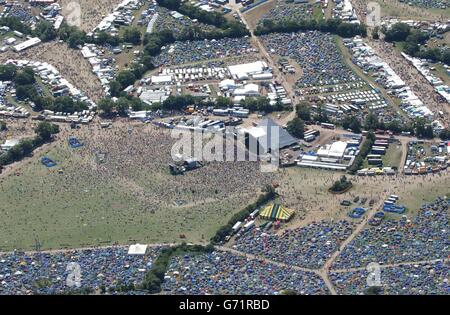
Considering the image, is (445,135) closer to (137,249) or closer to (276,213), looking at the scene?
(276,213)

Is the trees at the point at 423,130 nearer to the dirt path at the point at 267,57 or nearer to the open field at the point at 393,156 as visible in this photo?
the open field at the point at 393,156

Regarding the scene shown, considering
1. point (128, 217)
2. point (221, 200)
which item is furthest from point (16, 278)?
point (221, 200)

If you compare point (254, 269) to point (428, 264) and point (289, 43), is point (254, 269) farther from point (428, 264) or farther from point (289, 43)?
point (289, 43)

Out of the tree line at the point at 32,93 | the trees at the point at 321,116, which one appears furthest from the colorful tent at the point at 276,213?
the tree line at the point at 32,93

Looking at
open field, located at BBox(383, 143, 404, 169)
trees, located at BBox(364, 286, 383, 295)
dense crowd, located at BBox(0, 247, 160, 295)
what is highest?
trees, located at BBox(364, 286, 383, 295)

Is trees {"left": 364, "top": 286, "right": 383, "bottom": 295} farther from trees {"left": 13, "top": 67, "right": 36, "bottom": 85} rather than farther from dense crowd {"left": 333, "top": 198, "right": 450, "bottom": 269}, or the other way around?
trees {"left": 13, "top": 67, "right": 36, "bottom": 85}

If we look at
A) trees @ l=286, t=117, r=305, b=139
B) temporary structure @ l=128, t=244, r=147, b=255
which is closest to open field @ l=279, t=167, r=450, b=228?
trees @ l=286, t=117, r=305, b=139
